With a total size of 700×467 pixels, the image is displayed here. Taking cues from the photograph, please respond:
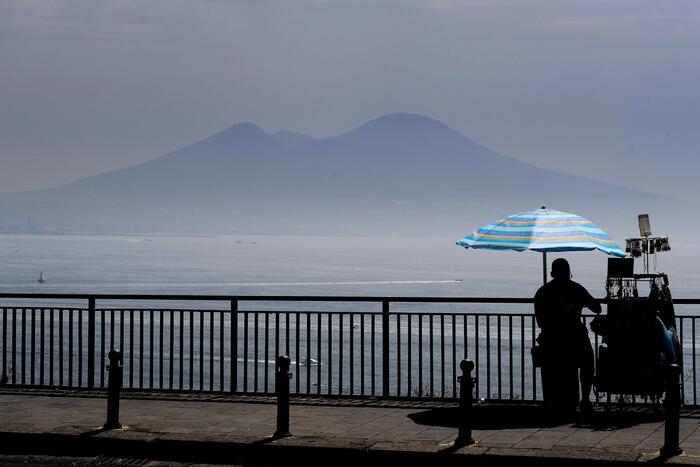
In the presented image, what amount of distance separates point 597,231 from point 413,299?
2101 millimetres

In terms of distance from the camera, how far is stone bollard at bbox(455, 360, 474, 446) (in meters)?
9.27

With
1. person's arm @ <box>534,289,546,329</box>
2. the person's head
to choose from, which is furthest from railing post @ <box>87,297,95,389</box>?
the person's head

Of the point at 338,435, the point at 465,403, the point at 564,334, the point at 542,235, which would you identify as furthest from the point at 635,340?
the point at 338,435

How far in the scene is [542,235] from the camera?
12.2 meters

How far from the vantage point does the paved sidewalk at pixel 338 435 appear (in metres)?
9.12

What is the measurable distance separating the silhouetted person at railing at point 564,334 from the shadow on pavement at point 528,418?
0.99 ft

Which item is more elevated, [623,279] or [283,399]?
[623,279]

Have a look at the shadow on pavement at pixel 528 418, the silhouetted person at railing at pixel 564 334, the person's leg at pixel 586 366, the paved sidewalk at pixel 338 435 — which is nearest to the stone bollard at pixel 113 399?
the paved sidewalk at pixel 338 435

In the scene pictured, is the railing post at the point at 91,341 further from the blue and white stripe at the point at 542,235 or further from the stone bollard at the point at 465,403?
the stone bollard at the point at 465,403

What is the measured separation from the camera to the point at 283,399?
9.80 meters

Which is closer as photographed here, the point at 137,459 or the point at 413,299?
the point at 137,459

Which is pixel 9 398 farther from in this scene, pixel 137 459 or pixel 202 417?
pixel 137 459

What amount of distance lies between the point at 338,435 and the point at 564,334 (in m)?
2.75

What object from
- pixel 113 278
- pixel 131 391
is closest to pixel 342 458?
pixel 131 391
